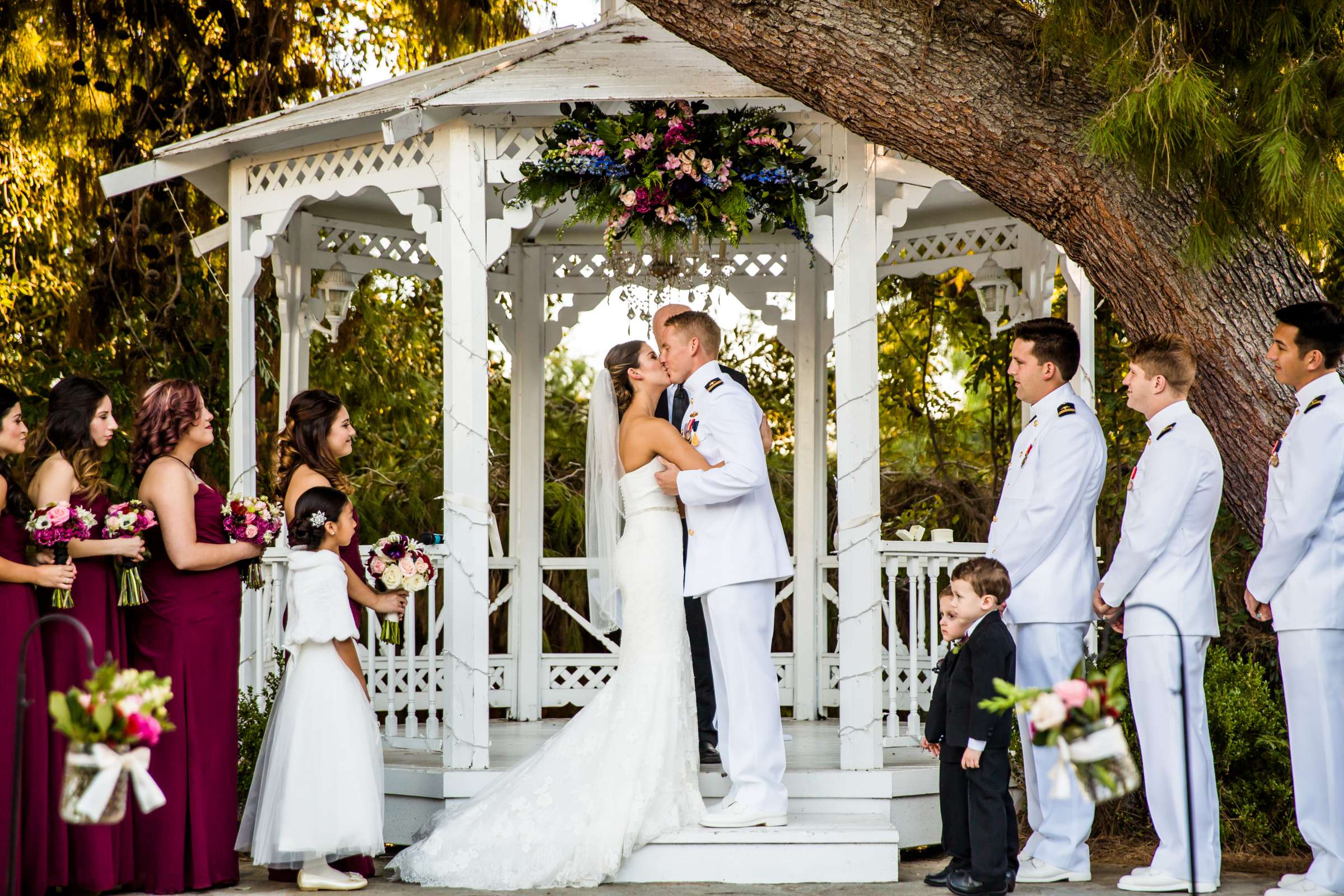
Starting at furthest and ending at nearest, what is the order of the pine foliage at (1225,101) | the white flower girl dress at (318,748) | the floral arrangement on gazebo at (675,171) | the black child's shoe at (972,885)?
the floral arrangement on gazebo at (675,171)
the white flower girl dress at (318,748)
the black child's shoe at (972,885)
the pine foliage at (1225,101)

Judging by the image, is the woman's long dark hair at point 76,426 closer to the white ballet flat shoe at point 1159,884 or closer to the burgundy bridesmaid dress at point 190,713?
the burgundy bridesmaid dress at point 190,713

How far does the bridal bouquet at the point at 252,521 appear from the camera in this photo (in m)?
5.37

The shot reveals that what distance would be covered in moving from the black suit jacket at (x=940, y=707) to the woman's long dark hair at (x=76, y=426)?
10.6ft

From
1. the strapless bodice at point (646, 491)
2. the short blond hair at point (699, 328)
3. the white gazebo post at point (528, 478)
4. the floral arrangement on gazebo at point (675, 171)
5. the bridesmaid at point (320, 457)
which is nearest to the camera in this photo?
the bridesmaid at point (320, 457)

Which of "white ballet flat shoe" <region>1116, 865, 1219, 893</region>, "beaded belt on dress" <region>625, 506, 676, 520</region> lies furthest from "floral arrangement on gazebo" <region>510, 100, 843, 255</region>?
"white ballet flat shoe" <region>1116, 865, 1219, 893</region>

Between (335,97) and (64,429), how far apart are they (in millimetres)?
2963

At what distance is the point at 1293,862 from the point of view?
20.1 ft

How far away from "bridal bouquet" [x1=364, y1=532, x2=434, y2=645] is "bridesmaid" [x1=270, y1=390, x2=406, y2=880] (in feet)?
0.34

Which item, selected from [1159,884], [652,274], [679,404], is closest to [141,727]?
[1159,884]

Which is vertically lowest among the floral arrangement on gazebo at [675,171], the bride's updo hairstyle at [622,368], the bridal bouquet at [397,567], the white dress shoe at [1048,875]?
the white dress shoe at [1048,875]

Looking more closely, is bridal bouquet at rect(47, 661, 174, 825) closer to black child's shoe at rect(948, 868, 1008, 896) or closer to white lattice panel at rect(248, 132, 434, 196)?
black child's shoe at rect(948, 868, 1008, 896)

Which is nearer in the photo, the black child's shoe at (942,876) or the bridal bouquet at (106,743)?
the bridal bouquet at (106,743)

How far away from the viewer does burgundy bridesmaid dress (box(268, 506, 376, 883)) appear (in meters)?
5.52

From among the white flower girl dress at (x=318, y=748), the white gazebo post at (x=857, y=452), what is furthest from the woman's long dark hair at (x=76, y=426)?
the white gazebo post at (x=857, y=452)
